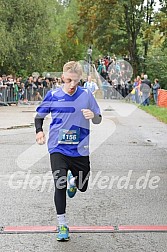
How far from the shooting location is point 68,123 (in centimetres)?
612

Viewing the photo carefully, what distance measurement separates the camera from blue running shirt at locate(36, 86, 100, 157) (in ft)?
20.0

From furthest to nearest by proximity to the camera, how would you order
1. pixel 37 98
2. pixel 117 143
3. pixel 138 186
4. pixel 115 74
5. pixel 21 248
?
pixel 115 74 < pixel 37 98 < pixel 117 143 < pixel 138 186 < pixel 21 248

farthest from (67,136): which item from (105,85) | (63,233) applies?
(105,85)

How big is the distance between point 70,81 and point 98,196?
8.29 ft

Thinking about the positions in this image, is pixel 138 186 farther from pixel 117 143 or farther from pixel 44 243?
pixel 117 143

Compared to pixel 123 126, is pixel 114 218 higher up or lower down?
higher up

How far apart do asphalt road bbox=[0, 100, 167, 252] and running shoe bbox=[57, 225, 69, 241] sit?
0.07m

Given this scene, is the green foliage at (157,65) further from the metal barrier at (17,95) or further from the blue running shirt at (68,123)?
the blue running shirt at (68,123)

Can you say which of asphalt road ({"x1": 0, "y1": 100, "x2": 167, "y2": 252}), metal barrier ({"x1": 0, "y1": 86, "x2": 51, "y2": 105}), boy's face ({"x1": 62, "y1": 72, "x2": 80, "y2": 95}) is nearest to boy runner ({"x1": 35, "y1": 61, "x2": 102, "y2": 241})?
boy's face ({"x1": 62, "y1": 72, "x2": 80, "y2": 95})

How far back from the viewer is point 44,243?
572 cm

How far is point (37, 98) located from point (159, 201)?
84.9ft

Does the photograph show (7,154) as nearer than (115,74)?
Yes

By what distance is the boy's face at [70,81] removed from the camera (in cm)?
603

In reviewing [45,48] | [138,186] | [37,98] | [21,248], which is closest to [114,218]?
[21,248]
